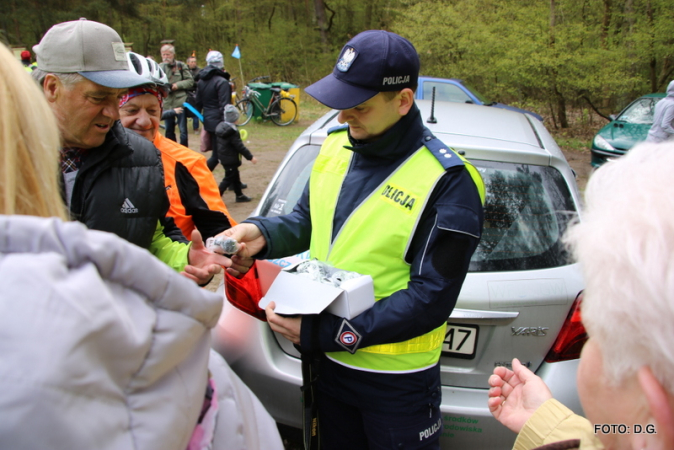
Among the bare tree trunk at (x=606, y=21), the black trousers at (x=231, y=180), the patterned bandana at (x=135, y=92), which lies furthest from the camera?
the bare tree trunk at (x=606, y=21)

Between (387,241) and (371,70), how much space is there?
56 cm

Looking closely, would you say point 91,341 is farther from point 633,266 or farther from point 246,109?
point 246,109

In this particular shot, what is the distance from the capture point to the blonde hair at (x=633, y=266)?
2.12 feet

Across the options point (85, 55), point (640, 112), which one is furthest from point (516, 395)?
point (640, 112)

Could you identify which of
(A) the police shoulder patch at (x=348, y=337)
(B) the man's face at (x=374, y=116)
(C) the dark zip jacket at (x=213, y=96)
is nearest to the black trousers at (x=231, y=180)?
(C) the dark zip jacket at (x=213, y=96)

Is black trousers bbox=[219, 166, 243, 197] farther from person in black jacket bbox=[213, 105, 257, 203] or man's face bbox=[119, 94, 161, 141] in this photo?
man's face bbox=[119, 94, 161, 141]

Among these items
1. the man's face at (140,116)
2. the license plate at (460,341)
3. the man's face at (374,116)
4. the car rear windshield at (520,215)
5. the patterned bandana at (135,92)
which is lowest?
the license plate at (460,341)

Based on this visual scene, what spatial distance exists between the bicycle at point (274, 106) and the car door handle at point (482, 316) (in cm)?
1336

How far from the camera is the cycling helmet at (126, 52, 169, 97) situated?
6.90ft

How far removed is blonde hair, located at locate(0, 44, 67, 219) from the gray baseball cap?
102 centimetres

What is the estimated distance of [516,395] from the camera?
1293 millimetres

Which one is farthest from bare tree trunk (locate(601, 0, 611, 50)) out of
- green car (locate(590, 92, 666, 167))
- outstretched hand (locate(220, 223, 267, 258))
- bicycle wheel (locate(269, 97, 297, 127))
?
outstretched hand (locate(220, 223, 267, 258))

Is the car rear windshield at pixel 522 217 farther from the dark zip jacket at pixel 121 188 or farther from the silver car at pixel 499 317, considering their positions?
the dark zip jacket at pixel 121 188

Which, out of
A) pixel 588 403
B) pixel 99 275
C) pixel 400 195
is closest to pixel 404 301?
pixel 400 195
